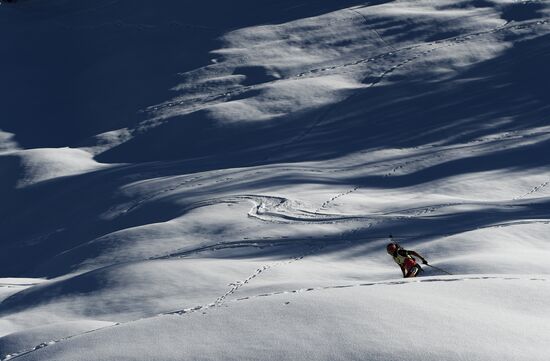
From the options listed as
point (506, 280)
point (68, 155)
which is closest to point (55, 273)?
point (68, 155)

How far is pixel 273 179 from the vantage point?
20469 millimetres

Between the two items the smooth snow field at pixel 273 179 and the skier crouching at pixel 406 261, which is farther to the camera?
the skier crouching at pixel 406 261

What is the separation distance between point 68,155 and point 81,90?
4.04 m

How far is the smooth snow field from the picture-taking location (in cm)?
793

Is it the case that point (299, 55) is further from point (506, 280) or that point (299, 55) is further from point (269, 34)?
point (506, 280)

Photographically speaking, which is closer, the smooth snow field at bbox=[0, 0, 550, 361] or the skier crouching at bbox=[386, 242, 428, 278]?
the smooth snow field at bbox=[0, 0, 550, 361]

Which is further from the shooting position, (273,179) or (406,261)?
(273,179)

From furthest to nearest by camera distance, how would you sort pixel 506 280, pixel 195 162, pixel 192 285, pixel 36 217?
pixel 195 162 < pixel 36 217 < pixel 192 285 < pixel 506 280

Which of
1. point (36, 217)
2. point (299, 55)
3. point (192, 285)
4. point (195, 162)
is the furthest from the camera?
point (299, 55)

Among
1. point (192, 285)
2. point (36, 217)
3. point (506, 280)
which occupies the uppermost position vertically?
point (506, 280)

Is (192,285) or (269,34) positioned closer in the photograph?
(192,285)

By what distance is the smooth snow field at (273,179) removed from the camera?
26.0ft

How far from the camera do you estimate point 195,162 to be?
23.0m

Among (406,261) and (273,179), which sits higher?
(406,261)
